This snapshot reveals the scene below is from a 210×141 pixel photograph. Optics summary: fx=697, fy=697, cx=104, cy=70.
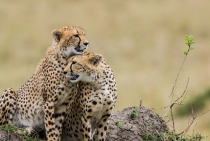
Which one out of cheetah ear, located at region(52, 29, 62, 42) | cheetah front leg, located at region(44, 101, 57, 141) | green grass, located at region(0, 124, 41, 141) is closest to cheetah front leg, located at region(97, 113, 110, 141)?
cheetah front leg, located at region(44, 101, 57, 141)

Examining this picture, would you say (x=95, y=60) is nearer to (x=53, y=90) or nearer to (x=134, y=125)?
(x=53, y=90)

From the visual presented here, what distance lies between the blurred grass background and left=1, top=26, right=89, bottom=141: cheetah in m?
4.95

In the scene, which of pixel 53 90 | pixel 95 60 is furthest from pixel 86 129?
pixel 95 60

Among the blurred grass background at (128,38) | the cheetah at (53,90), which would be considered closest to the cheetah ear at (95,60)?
the cheetah at (53,90)

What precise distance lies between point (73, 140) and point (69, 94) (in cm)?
47

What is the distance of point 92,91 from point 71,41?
46cm

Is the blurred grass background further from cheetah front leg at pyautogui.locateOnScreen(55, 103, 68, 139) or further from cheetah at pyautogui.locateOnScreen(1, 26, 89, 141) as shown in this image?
cheetah front leg at pyautogui.locateOnScreen(55, 103, 68, 139)

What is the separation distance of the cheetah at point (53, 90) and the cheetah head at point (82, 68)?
4.1 inches

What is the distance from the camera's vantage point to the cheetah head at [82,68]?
5.74 m

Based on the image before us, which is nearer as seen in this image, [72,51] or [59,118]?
[72,51]

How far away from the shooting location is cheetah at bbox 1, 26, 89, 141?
19.4 feet

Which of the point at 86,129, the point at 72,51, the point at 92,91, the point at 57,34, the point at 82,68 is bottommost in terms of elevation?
the point at 86,129

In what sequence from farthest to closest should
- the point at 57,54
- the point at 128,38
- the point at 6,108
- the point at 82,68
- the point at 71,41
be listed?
the point at 128,38 → the point at 6,108 → the point at 57,54 → the point at 71,41 → the point at 82,68

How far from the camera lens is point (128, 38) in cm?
1546
